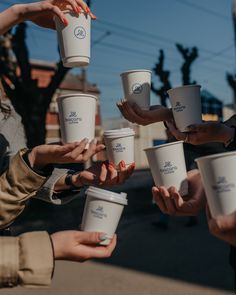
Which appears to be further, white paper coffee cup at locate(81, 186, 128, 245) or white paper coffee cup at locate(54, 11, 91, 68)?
white paper coffee cup at locate(54, 11, 91, 68)

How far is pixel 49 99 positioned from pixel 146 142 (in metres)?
28.4

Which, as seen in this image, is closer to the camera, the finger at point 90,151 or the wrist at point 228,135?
the finger at point 90,151

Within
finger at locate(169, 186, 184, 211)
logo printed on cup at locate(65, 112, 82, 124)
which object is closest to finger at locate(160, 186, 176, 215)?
finger at locate(169, 186, 184, 211)

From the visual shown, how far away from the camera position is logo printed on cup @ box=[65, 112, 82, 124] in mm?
2076

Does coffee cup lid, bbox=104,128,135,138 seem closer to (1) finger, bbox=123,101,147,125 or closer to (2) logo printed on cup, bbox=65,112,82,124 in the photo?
(1) finger, bbox=123,101,147,125

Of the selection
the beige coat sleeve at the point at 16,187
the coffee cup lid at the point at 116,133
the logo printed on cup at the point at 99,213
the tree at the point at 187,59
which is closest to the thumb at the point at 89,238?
the logo printed on cup at the point at 99,213

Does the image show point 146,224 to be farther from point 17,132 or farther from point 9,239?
point 9,239

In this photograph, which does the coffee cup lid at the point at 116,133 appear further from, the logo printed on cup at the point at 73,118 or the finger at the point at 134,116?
the logo printed on cup at the point at 73,118

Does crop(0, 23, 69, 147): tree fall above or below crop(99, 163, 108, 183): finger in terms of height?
above

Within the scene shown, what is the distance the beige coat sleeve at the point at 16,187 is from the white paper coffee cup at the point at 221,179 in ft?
2.47

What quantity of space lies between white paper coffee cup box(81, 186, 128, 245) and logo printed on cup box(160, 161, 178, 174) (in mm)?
270

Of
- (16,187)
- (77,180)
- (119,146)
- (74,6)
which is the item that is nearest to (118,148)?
(119,146)

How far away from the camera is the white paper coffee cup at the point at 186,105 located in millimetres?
2184

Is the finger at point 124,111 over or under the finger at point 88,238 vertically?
over
